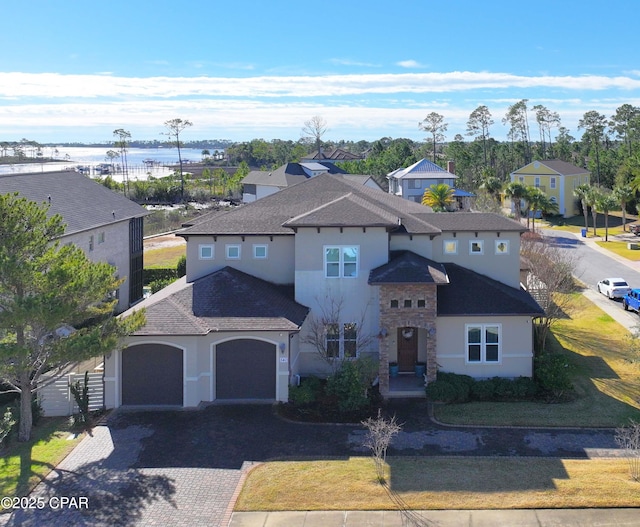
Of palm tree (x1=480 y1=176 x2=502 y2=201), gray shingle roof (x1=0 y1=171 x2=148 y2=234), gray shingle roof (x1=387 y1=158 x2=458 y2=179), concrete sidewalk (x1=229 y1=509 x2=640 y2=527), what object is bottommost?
concrete sidewalk (x1=229 y1=509 x2=640 y2=527)

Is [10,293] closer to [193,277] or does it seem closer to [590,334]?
[193,277]

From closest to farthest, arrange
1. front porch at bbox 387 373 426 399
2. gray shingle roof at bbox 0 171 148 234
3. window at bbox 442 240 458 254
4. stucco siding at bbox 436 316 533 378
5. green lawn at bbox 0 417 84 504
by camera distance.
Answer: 1. green lawn at bbox 0 417 84 504
2. front porch at bbox 387 373 426 399
3. stucco siding at bbox 436 316 533 378
4. window at bbox 442 240 458 254
5. gray shingle roof at bbox 0 171 148 234

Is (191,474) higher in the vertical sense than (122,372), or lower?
lower

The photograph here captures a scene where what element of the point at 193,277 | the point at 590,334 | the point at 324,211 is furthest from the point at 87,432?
the point at 590,334

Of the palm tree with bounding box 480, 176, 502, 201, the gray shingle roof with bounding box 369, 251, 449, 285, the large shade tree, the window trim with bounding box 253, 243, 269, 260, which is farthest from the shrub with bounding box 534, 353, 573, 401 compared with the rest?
the palm tree with bounding box 480, 176, 502, 201

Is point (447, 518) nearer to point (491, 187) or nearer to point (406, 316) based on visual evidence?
point (406, 316)

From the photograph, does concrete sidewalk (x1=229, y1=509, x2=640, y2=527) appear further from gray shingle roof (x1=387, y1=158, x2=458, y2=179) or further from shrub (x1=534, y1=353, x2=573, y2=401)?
gray shingle roof (x1=387, y1=158, x2=458, y2=179)
